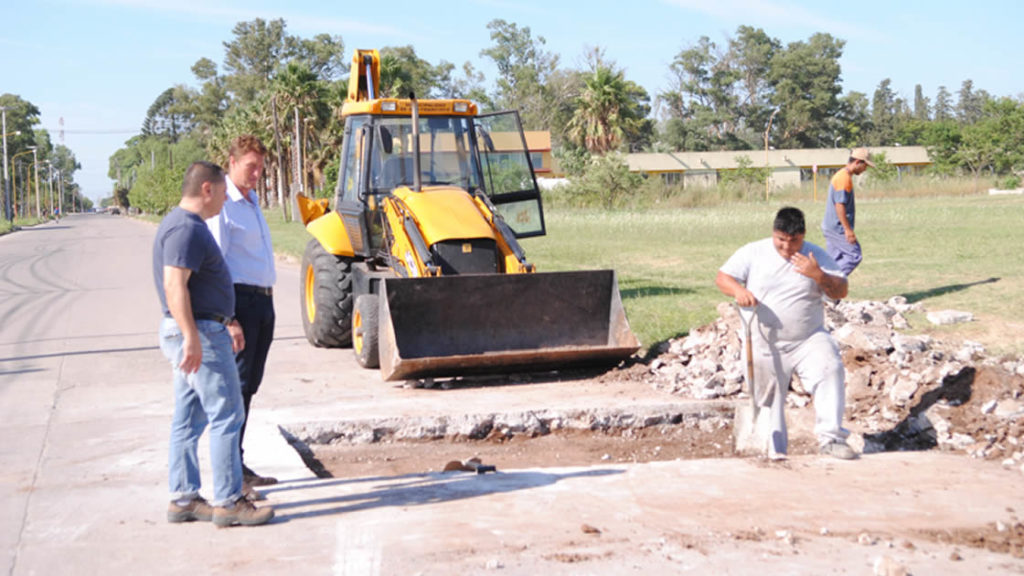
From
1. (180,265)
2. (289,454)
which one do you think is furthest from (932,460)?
(180,265)

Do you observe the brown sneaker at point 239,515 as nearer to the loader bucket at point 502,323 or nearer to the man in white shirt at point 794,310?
the man in white shirt at point 794,310

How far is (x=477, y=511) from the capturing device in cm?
525

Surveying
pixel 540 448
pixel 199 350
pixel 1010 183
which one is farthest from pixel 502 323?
pixel 1010 183

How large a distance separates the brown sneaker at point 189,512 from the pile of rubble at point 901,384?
4650 mm

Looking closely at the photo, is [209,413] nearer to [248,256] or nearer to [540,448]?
[248,256]

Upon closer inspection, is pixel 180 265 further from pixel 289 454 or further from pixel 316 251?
pixel 316 251

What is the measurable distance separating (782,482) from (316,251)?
7025mm

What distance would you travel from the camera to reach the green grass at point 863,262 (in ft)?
36.4

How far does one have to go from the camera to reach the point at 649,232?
28125mm

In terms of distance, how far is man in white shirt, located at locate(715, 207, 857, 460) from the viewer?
6.30 m

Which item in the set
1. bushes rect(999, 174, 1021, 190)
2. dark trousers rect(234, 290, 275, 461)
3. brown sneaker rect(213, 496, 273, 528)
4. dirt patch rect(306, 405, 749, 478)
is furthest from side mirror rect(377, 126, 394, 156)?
bushes rect(999, 174, 1021, 190)

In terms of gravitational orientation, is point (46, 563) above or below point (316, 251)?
below

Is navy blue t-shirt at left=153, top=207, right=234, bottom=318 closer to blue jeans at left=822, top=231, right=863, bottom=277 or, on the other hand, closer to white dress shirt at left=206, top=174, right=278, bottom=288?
white dress shirt at left=206, top=174, right=278, bottom=288

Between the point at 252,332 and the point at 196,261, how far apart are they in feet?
3.18
